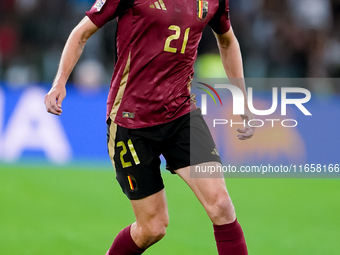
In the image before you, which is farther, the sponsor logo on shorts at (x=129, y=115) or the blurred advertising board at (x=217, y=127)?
the blurred advertising board at (x=217, y=127)

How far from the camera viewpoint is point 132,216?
203 inches

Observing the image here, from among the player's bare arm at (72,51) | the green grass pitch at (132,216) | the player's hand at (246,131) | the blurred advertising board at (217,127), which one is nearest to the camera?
the player's bare arm at (72,51)

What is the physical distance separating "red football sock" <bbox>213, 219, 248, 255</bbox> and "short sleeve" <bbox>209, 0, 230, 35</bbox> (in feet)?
4.05

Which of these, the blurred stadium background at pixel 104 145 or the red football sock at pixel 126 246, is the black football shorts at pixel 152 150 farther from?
the blurred stadium background at pixel 104 145

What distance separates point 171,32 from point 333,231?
8.37 ft

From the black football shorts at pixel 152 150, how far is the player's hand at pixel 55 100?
46 centimetres

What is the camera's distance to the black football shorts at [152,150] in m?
3.11

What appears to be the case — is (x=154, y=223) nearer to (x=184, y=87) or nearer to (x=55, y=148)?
(x=184, y=87)

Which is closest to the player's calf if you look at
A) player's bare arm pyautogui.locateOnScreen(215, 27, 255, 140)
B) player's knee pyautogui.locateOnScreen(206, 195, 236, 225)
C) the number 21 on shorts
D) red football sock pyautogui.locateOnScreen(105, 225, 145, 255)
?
player's knee pyautogui.locateOnScreen(206, 195, 236, 225)

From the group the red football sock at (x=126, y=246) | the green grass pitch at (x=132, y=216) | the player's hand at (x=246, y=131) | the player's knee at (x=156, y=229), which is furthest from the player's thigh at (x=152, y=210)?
the green grass pitch at (x=132, y=216)

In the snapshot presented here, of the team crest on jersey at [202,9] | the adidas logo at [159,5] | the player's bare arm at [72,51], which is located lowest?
the player's bare arm at [72,51]

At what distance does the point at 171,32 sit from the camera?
3.02 meters

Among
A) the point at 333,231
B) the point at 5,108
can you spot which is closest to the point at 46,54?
the point at 5,108

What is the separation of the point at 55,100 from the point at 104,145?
16.6 ft
